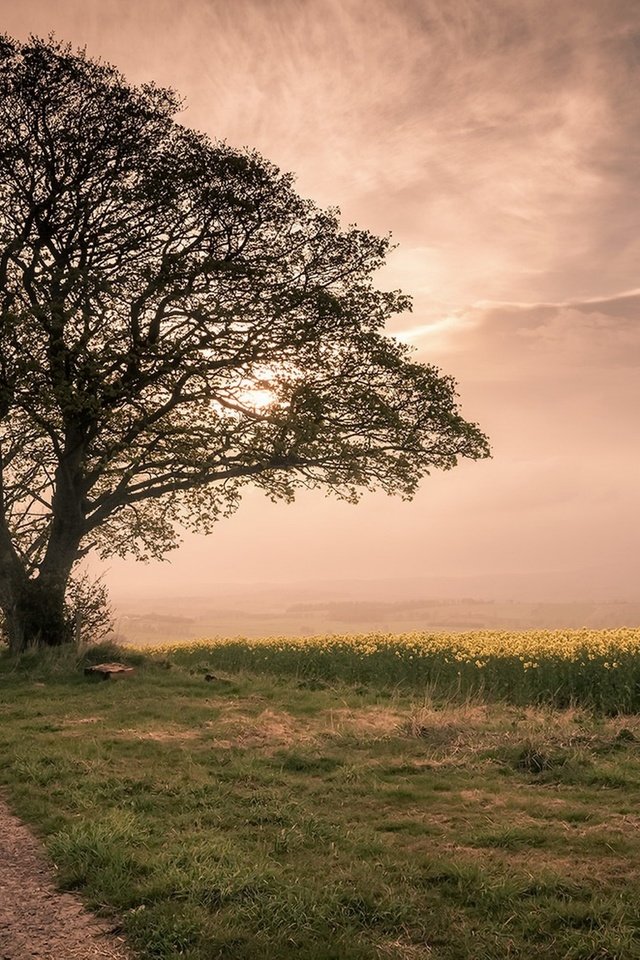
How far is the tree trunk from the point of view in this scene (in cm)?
2623

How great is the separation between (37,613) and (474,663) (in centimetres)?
1375

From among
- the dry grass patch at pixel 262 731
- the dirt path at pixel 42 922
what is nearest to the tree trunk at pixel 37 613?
the dry grass patch at pixel 262 731

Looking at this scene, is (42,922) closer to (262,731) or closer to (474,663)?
(262,731)

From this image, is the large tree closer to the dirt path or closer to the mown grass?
the mown grass

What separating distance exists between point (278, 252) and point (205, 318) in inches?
132

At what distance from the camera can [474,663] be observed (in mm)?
21531

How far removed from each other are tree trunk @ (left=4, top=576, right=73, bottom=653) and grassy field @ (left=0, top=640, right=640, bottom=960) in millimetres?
7496

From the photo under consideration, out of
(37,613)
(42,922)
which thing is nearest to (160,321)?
(37,613)

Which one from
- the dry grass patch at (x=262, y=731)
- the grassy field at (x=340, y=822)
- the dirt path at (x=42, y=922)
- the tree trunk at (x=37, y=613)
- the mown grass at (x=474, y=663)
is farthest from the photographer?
the tree trunk at (x=37, y=613)

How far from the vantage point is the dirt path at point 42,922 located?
6613 millimetres

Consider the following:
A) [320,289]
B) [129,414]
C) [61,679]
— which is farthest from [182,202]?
[61,679]

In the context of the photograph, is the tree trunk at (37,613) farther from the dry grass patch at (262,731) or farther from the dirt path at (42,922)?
the dirt path at (42,922)

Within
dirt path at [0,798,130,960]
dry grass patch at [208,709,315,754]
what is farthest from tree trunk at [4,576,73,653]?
dirt path at [0,798,130,960]

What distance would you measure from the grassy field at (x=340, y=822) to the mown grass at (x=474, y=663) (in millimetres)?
939
